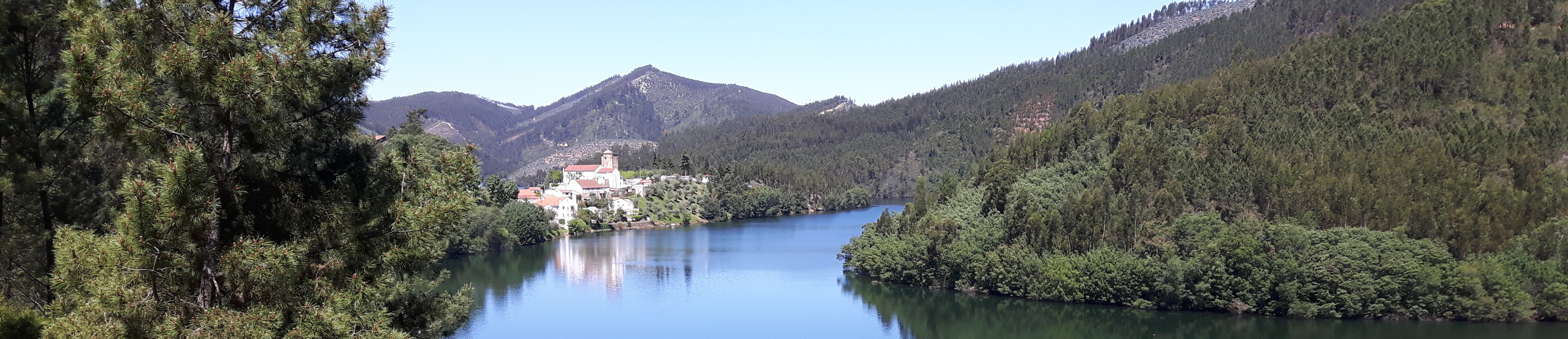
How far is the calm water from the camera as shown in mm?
39531

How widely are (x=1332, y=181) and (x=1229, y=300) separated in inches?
338

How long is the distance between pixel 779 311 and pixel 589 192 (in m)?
60.1

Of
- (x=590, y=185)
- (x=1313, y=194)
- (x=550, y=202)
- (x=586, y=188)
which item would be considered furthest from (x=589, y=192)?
(x=1313, y=194)

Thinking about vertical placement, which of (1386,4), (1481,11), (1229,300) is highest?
(1386,4)

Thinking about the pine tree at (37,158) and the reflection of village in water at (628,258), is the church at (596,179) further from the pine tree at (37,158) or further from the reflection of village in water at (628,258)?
the pine tree at (37,158)

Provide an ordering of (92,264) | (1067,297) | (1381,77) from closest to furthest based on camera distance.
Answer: (92,264)
(1067,297)
(1381,77)

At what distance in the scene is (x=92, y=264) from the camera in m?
8.73

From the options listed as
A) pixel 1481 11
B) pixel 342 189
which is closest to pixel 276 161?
pixel 342 189

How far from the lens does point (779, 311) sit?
4544 centimetres

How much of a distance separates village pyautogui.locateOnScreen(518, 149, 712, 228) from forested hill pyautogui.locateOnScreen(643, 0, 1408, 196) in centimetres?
1932

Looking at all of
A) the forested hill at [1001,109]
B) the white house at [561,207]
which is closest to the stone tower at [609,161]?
the forested hill at [1001,109]

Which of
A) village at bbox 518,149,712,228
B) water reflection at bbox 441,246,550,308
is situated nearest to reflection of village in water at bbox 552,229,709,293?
water reflection at bbox 441,246,550,308

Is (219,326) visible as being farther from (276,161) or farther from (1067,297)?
(1067,297)

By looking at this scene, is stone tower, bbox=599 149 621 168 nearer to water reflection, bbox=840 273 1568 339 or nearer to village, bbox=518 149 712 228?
village, bbox=518 149 712 228
